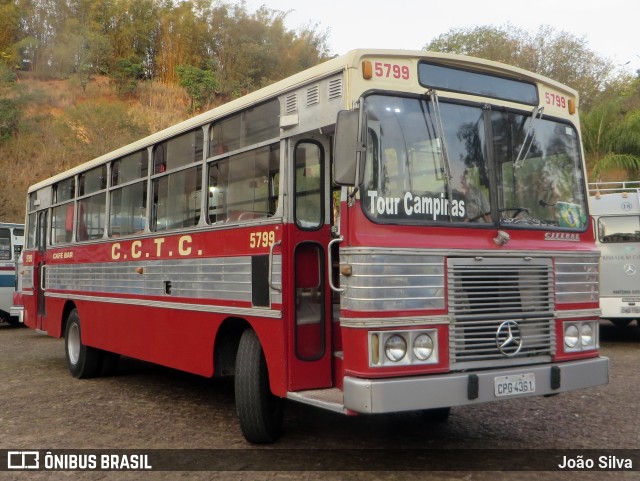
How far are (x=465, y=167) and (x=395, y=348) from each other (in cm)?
145

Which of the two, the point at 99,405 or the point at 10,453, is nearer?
the point at 10,453

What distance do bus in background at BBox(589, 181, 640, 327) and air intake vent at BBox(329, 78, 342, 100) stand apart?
9069 millimetres

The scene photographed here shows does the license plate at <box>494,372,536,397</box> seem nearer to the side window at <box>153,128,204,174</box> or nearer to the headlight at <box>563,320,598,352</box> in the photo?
the headlight at <box>563,320,598,352</box>

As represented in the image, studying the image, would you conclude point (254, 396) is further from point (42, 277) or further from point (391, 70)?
point (42, 277)

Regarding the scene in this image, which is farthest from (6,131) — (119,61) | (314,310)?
(314,310)

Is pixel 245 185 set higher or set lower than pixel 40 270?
higher

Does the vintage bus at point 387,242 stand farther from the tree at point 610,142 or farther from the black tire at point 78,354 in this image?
the tree at point 610,142

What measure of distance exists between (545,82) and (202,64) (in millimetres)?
46308

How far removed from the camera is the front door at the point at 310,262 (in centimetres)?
556

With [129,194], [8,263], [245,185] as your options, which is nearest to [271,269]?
[245,185]

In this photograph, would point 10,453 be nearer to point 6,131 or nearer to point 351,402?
point 351,402

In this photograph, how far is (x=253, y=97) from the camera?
245 inches

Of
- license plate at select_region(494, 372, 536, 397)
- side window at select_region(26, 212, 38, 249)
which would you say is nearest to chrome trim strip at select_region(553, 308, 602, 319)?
license plate at select_region(494, 372, 536, 397)

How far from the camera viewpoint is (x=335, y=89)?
5.21 metres
